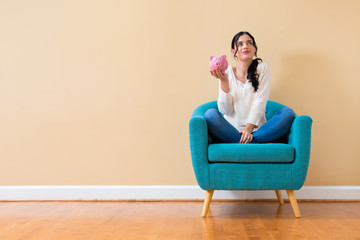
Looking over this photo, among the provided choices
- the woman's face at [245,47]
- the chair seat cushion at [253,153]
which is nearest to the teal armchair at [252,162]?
the chair seat cushion at [253,153]

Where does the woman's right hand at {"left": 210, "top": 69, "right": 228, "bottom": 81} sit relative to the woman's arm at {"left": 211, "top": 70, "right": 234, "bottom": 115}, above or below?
above

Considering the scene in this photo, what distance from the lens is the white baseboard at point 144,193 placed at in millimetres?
2900

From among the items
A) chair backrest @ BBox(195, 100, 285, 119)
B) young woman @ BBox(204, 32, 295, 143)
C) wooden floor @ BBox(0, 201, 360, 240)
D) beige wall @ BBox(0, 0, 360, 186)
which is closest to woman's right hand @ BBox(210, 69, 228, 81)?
young woman @ BBox(204, 32, 295, 143)

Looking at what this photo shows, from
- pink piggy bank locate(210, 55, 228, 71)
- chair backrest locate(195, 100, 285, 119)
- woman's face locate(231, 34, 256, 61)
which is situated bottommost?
chair backrest locate(195, 100, 285, 119)

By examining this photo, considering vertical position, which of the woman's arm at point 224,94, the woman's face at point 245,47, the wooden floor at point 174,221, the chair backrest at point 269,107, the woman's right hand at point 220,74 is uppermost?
the woman's face at point 245,47

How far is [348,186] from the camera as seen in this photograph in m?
2.91

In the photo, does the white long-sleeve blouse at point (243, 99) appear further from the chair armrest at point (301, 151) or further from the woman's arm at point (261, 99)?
the chair armrest at point (301, 151)

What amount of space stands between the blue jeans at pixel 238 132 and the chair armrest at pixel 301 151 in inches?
4.2

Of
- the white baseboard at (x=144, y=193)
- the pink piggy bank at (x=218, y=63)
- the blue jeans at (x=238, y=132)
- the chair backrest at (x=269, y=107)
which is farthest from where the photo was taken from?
the white baseboard at (x=144, y=193)

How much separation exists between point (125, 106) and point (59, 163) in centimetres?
66

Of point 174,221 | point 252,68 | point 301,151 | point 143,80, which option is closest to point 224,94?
point 252,68

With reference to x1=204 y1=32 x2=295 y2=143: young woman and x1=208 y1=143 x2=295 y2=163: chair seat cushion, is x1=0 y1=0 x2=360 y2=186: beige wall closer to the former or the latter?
x1=204 y1=32 x2=295 y2=143: young woman

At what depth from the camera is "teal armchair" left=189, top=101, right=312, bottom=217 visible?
2260mm

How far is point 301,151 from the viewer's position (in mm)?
2279
